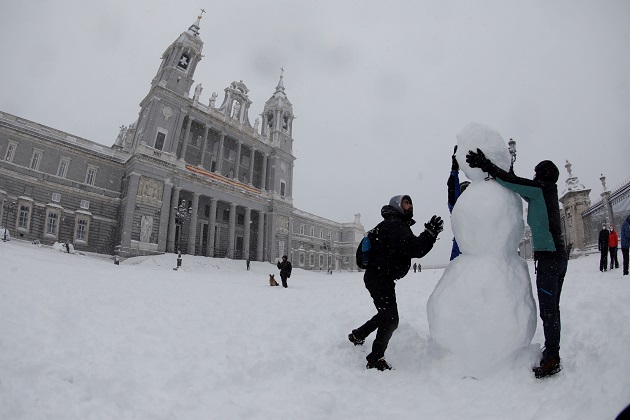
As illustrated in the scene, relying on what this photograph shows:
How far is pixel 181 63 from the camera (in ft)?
107

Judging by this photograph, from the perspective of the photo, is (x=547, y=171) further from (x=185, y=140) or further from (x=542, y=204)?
(x=185, y=140)

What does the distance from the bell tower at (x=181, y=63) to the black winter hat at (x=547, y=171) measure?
3363cm

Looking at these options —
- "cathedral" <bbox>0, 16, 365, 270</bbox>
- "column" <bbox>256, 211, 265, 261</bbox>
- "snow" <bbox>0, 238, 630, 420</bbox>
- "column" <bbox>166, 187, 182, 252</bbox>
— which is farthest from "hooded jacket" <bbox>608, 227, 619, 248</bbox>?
"column" <bbox>256, 211, 265, 261</bbox>

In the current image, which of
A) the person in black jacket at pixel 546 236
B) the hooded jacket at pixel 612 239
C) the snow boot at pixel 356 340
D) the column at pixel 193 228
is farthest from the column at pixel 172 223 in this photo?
the person in black jacket at pixel 546 236

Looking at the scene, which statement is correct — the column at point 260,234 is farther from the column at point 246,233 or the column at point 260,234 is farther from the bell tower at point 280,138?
the bell tower at point 280,138

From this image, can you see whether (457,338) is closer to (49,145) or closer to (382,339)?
(382,339)

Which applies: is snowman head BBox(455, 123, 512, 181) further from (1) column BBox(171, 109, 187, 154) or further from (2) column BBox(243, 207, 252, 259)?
(2) column BBox(243, 207, 252, 259)

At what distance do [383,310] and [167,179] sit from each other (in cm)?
2887

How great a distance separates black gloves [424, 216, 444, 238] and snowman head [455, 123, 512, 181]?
72 cm

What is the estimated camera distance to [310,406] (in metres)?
2.56

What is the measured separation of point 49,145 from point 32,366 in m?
30.8

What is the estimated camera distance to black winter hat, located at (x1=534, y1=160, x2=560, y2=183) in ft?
9.99

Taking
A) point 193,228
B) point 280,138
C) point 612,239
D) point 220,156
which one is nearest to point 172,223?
point 193,228

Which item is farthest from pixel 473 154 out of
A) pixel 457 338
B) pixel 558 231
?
pixel 457 338
